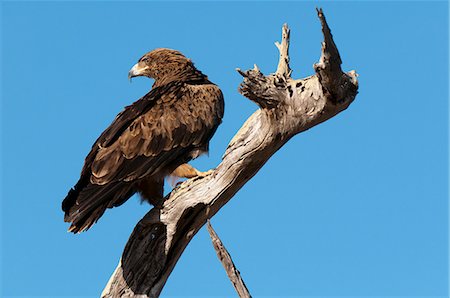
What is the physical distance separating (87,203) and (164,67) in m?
2.26

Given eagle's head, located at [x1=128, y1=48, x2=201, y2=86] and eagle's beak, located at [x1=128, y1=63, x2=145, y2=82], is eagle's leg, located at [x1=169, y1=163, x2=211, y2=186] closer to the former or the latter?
eagle's head, located at [x1=128, y1=48, x2=201, y2=86]

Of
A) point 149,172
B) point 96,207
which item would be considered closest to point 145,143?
point 149,172

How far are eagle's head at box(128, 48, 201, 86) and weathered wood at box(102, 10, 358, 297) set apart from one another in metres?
1.61

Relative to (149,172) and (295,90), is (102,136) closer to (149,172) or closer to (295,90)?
(149,172)

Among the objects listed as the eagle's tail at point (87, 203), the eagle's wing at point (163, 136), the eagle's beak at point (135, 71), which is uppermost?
the eagle's beak at point (135, 71)

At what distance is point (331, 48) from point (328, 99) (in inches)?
23.7

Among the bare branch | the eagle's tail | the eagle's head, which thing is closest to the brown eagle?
the eagle's tail

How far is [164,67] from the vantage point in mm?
9648

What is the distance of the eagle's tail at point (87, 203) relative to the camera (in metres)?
8.00

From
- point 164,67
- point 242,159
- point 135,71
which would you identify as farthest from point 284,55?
point 135,71

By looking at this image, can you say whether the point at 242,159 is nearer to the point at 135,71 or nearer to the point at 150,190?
the point at 150,190

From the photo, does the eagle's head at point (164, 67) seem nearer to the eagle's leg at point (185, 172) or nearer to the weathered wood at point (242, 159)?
the eagle's leg at point (185, 172)

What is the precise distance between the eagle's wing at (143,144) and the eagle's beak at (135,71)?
0.88 m

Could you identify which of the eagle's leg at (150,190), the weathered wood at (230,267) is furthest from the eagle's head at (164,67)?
the weathered wood at (230,267)
